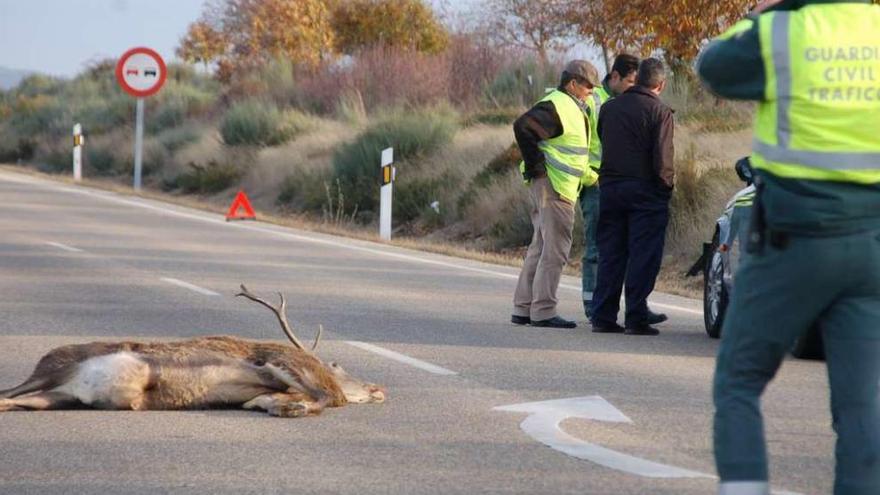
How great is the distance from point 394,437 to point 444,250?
13.0 metres

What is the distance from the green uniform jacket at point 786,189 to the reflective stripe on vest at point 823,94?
0.10 ft

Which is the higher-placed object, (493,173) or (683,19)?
(683,19)

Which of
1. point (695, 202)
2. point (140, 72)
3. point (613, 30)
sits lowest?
point (695, 202)

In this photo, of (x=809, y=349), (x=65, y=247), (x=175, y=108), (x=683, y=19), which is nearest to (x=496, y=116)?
(x=683, y=19)

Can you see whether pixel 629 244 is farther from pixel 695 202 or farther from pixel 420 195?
pixel 420 195

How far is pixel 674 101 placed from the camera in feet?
95.6

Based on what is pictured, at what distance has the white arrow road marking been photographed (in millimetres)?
7078

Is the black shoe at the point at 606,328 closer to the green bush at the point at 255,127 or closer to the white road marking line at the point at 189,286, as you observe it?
the white road marking line at the point at 189,286

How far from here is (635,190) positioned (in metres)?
Answer: 12.1

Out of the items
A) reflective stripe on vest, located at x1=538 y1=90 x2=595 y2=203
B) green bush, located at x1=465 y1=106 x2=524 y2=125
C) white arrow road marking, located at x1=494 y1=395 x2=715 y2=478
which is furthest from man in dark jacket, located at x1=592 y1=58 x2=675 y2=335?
green bush, located at x1=465 y1=106 x2=524 y2=125

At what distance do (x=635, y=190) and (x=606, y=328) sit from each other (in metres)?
1.04

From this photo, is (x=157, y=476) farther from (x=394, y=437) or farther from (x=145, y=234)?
(x=145, y=234)

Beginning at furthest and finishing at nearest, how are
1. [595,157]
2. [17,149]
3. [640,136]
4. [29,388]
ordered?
1. [17,149]
2. [595,157]
3. [640,136]
4. [29,388]

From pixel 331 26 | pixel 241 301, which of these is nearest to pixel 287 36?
pixel 331 26
